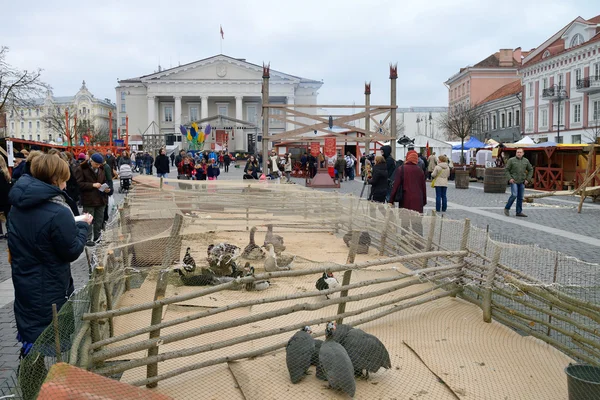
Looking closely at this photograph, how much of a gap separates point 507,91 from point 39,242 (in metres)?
63.7

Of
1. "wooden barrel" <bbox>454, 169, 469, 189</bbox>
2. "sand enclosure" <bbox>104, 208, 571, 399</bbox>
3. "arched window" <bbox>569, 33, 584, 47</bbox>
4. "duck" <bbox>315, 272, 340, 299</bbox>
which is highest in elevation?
"arched window" <bbox>569, 33, 584, 47</bbox>

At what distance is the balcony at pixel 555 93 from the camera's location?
48178 mm

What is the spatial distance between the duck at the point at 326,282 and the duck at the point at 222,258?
6.03 feet

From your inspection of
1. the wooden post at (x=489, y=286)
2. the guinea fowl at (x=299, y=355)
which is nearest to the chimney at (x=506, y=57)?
the wooden post at (x=489, y=286)

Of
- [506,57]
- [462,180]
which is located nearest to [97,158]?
[462,180]

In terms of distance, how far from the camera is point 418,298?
6.24 m

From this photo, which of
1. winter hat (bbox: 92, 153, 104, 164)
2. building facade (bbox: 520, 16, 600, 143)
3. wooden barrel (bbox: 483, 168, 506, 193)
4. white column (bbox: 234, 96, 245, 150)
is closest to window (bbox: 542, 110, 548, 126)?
building facade (bbox: 520, 16, 600, 143)

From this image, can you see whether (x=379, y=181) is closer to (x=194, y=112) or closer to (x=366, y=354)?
(x=366, y=354)

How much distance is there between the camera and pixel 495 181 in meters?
22.9

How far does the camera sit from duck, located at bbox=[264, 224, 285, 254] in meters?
8.25

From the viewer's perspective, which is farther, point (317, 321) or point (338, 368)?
point (317, 321)

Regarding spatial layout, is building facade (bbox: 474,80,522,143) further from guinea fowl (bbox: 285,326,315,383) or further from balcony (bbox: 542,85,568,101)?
guinea fowl (bbox: 285,326,315,383)

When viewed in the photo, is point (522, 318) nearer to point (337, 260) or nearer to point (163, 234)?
point (337, 260)

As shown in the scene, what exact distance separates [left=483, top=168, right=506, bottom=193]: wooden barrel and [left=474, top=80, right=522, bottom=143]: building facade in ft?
119
